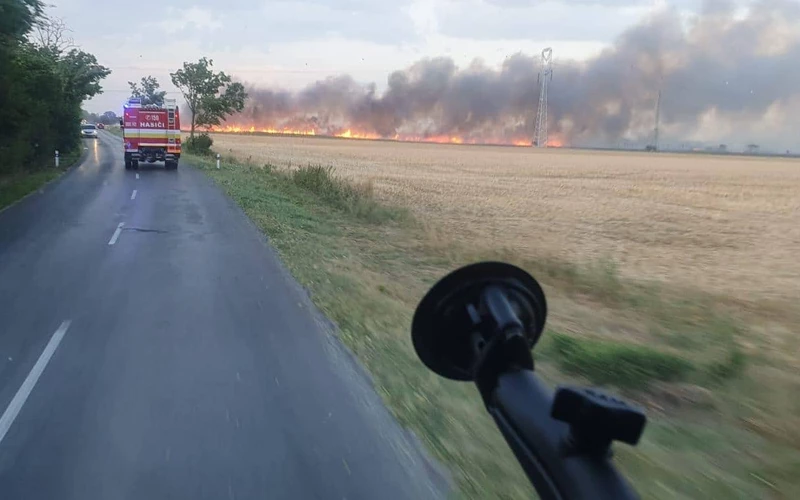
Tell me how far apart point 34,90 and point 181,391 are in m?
29.7

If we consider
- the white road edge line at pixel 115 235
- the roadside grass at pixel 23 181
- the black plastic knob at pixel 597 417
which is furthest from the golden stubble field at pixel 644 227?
the roadside grass at pixel 23 181

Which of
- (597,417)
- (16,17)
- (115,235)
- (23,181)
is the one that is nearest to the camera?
(597,417)

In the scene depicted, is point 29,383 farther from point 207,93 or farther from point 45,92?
point 207,93

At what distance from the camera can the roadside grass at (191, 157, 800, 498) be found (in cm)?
488

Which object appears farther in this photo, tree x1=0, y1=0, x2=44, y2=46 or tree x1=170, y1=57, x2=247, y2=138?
tree x1=170, y1=57, x2=247, y2=138

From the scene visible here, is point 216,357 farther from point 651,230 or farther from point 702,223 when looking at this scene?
point 702,223

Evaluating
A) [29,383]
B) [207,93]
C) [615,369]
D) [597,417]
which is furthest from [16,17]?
[207,93]

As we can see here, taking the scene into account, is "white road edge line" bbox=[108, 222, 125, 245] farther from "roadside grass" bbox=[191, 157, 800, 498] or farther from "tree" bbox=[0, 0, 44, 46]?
"tree" bbox=[0, 0, 44, 46]

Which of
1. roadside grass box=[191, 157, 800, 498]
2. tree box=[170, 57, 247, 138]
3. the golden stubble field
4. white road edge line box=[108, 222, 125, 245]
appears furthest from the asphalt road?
tree box=[170, 57, 247, 138]

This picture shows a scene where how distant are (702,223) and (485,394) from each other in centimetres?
2290

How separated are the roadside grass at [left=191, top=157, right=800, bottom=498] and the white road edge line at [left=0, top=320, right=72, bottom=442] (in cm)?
280

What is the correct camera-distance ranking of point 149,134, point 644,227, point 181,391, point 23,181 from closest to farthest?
point 181,391, point 644,227, point 23,181, point 149,134

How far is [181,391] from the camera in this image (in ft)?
20.9

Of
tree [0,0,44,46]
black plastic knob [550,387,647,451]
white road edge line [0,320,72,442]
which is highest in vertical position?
tree [0,0,44,46]
